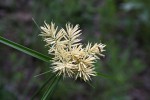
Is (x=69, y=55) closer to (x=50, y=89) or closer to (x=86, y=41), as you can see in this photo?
(x=50, y=89)

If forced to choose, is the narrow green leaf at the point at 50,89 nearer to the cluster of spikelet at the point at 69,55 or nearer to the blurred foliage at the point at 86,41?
the cluster of spikelet at the point at 69,55

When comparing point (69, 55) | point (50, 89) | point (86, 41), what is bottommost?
point (50, 89)

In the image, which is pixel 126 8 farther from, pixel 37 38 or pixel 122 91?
pixel 37 38

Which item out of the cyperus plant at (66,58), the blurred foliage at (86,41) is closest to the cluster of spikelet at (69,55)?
the cyperus plant at (66,58)

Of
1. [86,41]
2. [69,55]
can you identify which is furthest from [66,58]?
[86,41]

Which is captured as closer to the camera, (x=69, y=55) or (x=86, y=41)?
(x=69, y=55)

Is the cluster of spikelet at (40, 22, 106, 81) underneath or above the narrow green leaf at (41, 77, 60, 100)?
above

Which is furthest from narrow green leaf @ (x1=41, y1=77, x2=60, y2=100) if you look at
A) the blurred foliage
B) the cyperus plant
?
the blurred foliage

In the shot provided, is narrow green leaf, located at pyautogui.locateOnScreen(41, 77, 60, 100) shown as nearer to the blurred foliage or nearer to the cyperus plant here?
the cyperus plant
